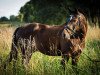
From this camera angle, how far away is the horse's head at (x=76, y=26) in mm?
5609

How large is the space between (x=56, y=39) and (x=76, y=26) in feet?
2.98

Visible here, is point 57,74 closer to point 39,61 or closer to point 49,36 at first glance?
point 39,61

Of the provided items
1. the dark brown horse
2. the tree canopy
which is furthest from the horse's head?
the tree canopy

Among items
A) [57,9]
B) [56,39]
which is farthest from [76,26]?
[57,9]

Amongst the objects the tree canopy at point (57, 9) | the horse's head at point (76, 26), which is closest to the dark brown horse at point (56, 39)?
the horse's head at point (76, 26)

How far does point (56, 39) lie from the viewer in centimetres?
643

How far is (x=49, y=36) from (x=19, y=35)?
841 millimetres

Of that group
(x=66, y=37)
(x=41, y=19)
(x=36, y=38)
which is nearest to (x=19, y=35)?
(x=36, y=38)

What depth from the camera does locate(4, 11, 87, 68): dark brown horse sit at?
570 centimetres

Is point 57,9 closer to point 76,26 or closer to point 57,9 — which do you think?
point 57,9

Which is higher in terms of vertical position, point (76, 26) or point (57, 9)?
point (57, 9)

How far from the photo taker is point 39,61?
5602 mm

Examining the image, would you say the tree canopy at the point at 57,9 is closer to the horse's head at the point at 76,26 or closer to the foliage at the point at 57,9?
Result: the foliage at the point at 57,9

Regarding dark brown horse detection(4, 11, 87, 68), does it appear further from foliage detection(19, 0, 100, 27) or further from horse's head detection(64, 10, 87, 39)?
foliage detection(19, 0, 100, 27)
